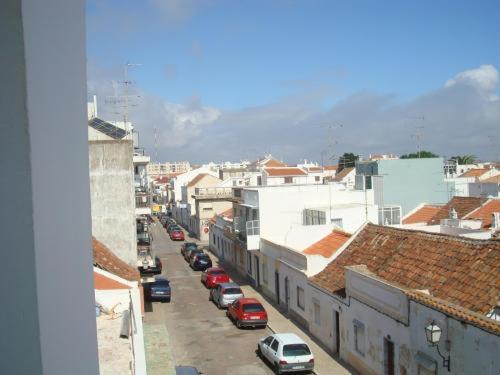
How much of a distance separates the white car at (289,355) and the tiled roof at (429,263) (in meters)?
2.66

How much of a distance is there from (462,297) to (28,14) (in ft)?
47.9

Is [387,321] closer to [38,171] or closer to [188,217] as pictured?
[38,171]

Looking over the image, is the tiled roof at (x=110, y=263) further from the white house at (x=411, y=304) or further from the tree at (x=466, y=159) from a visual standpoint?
the tree at (x=466, y=159)

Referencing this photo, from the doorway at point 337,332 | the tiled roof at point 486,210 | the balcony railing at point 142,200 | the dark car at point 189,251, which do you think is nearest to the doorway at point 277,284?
the balcony railing at point 142,200

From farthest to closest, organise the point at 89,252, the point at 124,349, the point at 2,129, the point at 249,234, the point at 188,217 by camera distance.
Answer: the point at 188,217 → the point at 249,234 → the point at 124,349 → the point at 89,252 → the point at 2,129

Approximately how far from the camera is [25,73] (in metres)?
1.40

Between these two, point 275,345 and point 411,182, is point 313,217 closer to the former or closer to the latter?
point 275,345

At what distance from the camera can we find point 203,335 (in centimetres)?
2242

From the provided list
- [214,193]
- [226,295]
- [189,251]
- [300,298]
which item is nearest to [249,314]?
[300,298]

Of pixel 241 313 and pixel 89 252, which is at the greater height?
pixel 89 252

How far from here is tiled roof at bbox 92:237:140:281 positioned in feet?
50.1

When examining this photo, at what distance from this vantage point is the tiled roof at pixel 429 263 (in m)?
14.2

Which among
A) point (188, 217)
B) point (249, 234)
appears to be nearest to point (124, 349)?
point (249, 234)

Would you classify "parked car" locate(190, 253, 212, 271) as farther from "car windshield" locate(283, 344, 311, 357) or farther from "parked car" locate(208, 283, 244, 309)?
"car windshield" locate(283, 344, 311, 357)
